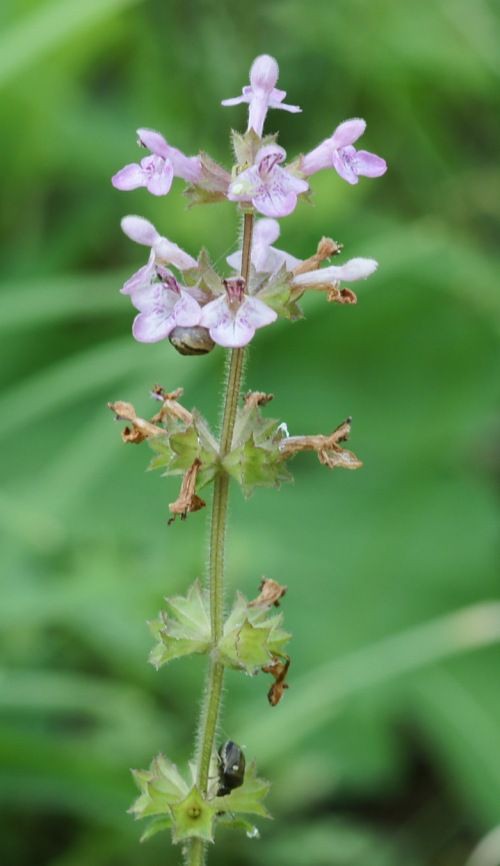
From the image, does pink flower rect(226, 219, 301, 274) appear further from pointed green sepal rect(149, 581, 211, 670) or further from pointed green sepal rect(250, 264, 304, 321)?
pointed green sepal rect(149, 581, 211, 670)

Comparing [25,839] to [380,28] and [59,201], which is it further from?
[380,28]

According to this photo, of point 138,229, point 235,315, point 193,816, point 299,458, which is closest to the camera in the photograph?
point 235,315

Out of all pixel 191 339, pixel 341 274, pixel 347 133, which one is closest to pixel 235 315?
pixel 191 339

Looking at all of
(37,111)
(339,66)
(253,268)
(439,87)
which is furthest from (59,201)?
(253,268)

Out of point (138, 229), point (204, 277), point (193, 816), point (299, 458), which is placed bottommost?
point (193, 816)

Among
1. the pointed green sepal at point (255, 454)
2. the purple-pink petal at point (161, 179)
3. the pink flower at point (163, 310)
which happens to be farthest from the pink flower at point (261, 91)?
Answer: the pointed green sepal at point (255, 454)

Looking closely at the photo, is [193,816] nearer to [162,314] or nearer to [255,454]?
[255,454]

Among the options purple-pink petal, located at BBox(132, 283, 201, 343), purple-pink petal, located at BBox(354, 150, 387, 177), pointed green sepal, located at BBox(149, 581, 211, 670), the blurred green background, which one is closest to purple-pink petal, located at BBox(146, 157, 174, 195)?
purple-pink petal, located at BBox(132, 283, 201, 343)

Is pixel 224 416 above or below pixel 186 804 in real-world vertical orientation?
above

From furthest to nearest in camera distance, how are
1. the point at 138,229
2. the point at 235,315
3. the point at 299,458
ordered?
1. the point at 299,458
2. the point at 138,229
3. the point at 235,315
